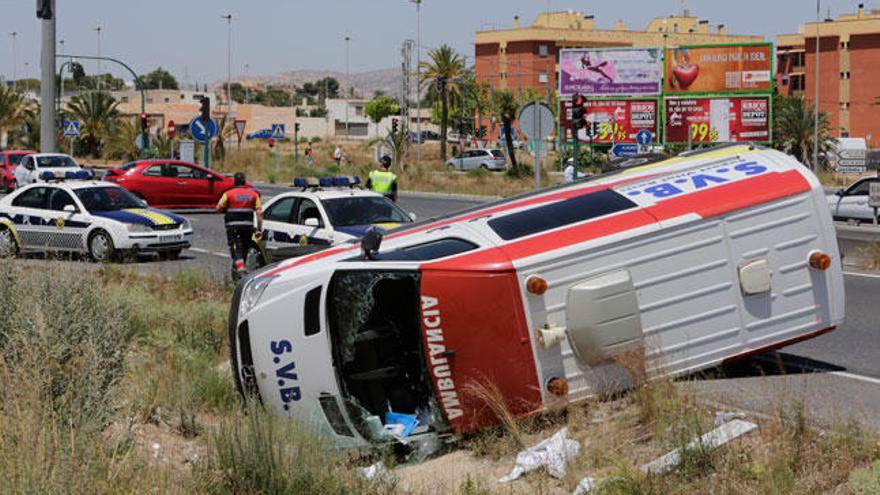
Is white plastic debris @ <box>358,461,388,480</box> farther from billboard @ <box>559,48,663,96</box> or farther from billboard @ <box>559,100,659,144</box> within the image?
billboard @ <box>559,48,663,96</box>

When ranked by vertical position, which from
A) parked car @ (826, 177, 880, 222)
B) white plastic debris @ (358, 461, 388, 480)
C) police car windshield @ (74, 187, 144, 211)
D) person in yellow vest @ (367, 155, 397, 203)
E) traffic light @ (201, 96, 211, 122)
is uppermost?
traffic light @ (201, 96, 211, 122)

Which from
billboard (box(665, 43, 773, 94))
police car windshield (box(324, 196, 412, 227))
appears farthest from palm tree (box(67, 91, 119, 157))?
police car windshield (box(324, 196, 412, 227))

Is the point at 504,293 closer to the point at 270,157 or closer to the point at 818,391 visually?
the point at 818,391

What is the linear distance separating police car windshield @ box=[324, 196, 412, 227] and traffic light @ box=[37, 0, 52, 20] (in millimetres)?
11005

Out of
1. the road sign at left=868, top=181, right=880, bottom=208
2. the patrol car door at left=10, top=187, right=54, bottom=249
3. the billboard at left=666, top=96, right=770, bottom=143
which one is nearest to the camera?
the patrol car door at left=10, top=187, right=54, bottom=249

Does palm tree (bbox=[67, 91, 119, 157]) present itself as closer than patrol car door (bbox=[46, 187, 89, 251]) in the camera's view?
No

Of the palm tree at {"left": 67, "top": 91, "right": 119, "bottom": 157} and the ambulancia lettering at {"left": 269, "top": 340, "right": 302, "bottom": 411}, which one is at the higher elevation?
the palm tree at {"left": 67, "top": 91, "right": 119, "bottom": 157}

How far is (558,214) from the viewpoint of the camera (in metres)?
9.48

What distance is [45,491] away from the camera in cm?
545

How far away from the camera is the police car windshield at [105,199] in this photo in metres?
21.8

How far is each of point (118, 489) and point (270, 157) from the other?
6387cm

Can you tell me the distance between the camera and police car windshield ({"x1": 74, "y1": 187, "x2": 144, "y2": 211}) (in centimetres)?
2183

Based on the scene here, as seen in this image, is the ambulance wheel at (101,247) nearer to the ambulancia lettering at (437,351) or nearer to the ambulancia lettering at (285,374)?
the ambulancia lettering at (285,374)

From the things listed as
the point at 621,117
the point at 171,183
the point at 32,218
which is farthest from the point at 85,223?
the point at 621,117
